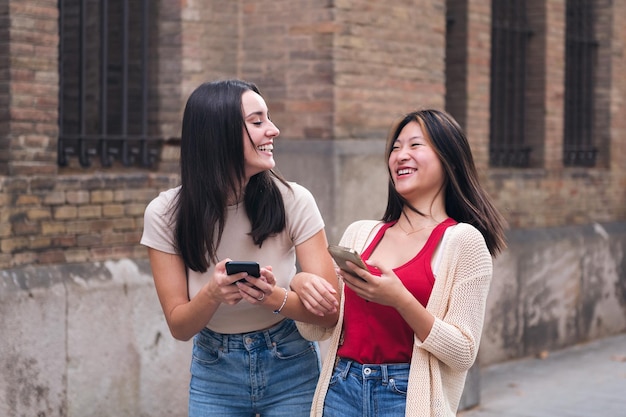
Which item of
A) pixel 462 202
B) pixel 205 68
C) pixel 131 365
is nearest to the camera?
pixel 462 202

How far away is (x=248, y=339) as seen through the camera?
11.4 ft

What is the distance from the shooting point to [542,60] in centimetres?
1068

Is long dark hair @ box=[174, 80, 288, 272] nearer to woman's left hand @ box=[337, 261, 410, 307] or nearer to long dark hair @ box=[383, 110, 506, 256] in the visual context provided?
woman's left hand @ box=[337, 261, 410, 307]

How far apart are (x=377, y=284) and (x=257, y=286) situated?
1.09 ft

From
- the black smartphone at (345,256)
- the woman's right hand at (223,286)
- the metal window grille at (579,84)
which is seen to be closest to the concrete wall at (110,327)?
the woman's right hand at (223,286)

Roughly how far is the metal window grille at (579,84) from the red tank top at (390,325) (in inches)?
331

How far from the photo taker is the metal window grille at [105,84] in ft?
22.7

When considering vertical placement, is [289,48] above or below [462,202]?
above

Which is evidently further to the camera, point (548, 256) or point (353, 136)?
point (548, 256)

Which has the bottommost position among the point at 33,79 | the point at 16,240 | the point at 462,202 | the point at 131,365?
the point at 131,365

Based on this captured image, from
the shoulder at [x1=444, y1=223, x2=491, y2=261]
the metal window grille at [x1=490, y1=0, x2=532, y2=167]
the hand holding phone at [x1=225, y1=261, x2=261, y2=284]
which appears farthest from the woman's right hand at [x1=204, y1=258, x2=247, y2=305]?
the metal window grille at [x1=490, y1=0, x2=532, y2=167]

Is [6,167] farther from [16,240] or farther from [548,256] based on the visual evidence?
[548,256]

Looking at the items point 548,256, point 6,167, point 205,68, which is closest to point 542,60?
point 548,256

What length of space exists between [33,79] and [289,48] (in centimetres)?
199
